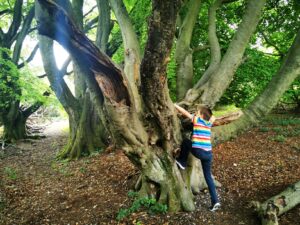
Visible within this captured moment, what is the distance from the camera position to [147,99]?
12.6 ft

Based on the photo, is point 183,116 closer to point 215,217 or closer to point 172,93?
point 215,217

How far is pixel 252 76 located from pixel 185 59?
4.12 metres

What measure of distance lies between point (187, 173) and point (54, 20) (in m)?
3.46

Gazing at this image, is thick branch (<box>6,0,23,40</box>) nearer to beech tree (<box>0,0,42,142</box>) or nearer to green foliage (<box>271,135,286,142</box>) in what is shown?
beech tree (<box>0,0,42,142</box>)

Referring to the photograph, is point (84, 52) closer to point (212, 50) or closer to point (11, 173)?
point (212, 50)

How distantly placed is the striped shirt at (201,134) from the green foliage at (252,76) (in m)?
4.87

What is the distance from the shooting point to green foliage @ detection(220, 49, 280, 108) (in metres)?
8.85

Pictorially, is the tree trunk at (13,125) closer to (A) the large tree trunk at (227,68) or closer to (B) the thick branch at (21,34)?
(B) the thick branch at (21,34)

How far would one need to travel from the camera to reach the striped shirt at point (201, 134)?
14.4 feet

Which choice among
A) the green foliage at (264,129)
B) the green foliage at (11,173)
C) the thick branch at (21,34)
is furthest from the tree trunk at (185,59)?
the thick branch at (21,34)

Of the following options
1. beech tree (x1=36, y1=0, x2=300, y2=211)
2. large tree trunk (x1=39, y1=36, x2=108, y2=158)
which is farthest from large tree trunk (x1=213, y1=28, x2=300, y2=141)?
large tree trunk (x1=39, y1=36, x2=108, y2=158)

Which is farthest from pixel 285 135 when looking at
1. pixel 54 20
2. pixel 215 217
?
pixel 54 20

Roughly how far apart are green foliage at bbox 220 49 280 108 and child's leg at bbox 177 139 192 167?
4.97 m

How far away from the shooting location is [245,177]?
6008 mm
